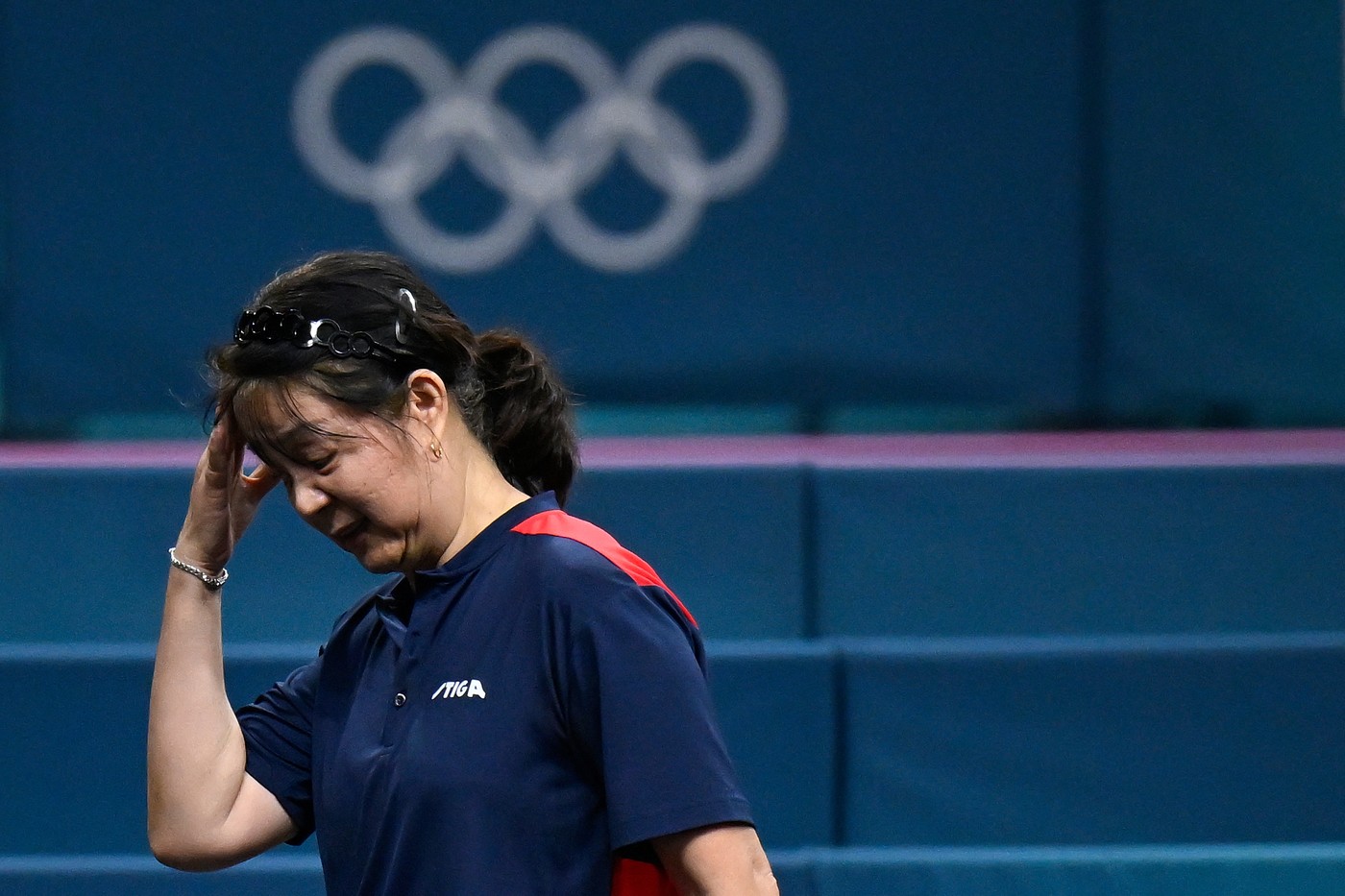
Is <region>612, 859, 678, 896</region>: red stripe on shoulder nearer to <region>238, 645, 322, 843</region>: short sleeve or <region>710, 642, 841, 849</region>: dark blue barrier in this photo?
<region>238, 645, 322, 843</region>: short sleeve

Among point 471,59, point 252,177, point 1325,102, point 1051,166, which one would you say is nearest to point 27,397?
point 252,177

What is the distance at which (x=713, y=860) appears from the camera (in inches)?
41.4

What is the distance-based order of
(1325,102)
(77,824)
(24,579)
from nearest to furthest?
(77,824)
(24,579)
(1325,102)

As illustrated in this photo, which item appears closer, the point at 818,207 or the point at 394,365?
the point at 394,365

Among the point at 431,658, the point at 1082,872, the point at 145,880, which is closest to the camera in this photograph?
the point at 431,658

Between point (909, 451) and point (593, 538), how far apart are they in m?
2.55

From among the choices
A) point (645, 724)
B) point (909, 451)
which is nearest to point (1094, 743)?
point (909, 451)

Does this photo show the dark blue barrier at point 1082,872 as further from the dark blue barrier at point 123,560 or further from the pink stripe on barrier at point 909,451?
the dark blue barrier at point 123,560

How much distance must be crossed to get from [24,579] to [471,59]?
5.44 ft

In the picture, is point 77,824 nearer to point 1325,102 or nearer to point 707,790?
point 707,790

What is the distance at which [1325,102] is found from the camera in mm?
3809

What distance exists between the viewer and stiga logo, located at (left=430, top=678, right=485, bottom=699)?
3.65 ft

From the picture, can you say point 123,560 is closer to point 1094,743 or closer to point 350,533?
point 1094,743

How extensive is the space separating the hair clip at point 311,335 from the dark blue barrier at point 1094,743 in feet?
6.21
